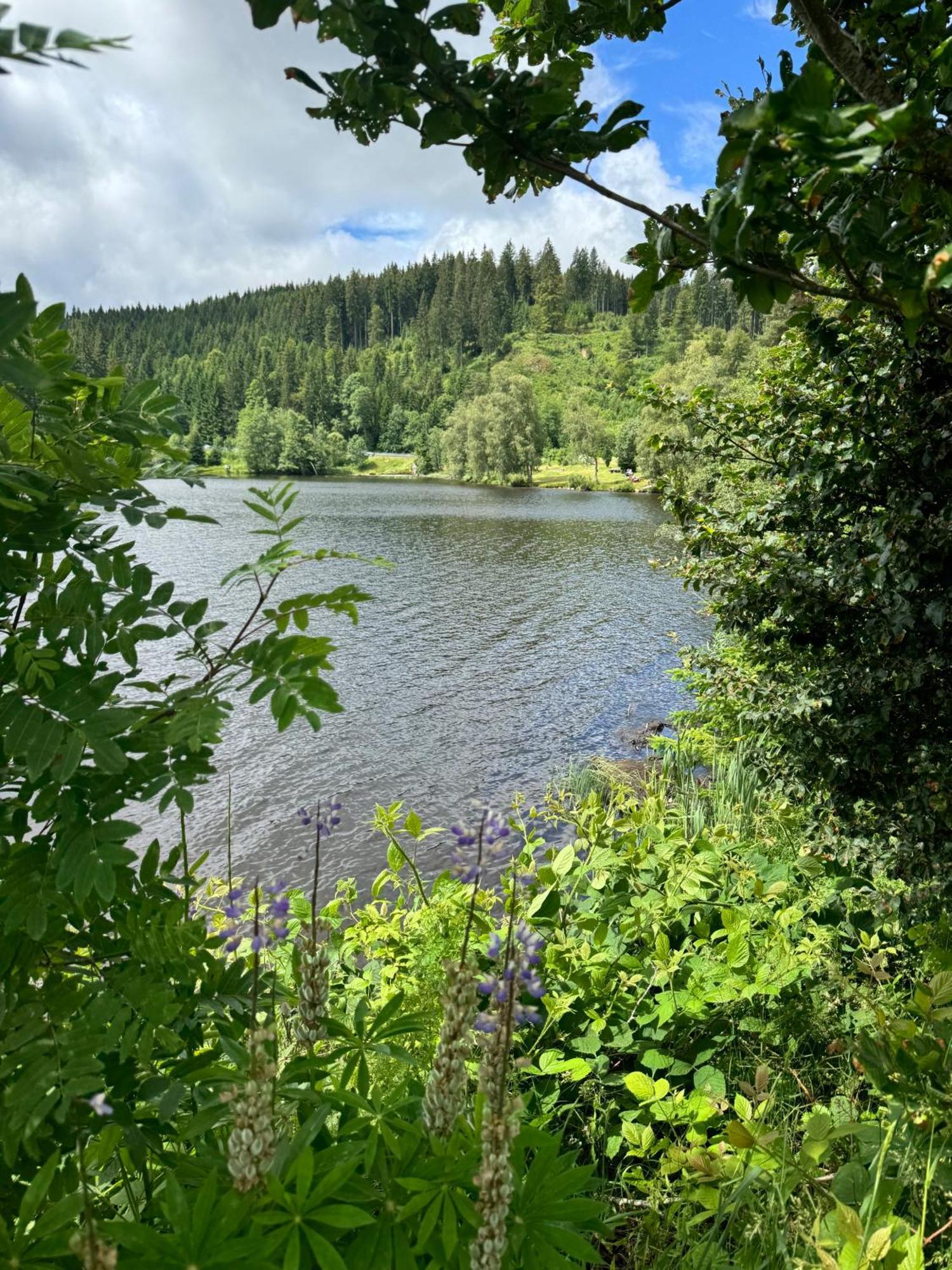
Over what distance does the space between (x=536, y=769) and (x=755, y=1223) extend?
8.66 metres

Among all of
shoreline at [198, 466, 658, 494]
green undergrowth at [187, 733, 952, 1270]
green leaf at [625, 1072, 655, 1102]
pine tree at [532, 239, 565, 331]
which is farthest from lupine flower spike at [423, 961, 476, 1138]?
pine tree at [532, 239, 565, 331]

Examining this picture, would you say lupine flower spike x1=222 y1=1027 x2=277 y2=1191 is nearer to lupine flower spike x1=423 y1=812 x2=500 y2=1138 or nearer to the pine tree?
lupine flower spike x1=423 y1=812 x2=500 y2=1138

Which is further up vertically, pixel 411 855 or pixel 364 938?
pixel 364 938

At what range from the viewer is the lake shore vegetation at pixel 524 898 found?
3.83ft

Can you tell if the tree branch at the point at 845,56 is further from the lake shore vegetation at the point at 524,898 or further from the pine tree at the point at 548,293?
the pine tree at the point at 548,293

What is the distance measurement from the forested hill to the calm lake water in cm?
7814

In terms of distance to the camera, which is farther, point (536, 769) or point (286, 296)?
point (286, 296)

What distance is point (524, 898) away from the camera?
3.02 meters

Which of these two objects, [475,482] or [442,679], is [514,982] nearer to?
[442,679]

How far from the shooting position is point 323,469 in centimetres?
8831

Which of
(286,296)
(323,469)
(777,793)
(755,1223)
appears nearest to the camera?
(755,1223)

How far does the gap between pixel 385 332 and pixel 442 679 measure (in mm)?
162949

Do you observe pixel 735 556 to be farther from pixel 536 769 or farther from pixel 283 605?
pixel 536 769

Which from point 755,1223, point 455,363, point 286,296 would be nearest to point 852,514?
point 755,1223
